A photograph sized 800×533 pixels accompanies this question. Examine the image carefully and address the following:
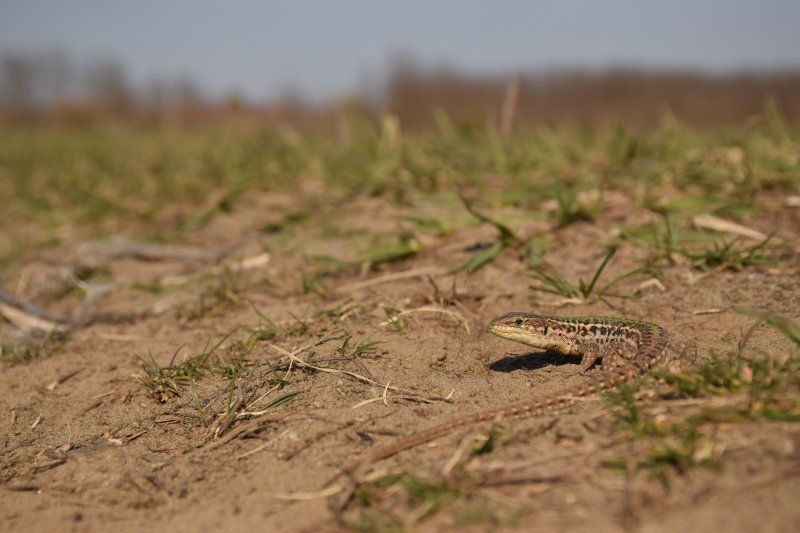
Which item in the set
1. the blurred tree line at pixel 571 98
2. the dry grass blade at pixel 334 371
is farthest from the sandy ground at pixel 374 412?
the blurred tree line at pixel 571 98

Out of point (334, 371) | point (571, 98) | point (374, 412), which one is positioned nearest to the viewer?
point (374, 412)

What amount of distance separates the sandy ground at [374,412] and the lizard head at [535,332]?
0.13 meters

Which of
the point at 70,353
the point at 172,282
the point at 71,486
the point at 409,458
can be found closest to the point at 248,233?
the point at 172,282

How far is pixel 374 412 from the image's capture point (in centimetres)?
292

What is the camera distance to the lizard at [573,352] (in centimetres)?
261

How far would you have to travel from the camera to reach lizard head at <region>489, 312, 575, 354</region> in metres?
3.30

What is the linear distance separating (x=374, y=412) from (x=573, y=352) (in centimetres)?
100

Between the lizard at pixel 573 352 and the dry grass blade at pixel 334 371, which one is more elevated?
the lizard at pixel 573 352

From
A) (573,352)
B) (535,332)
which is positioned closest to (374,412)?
(535,332)

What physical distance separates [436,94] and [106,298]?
57.0 feet

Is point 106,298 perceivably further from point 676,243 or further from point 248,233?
point 676,243

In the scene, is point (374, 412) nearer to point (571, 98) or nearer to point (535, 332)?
point (535, 332)

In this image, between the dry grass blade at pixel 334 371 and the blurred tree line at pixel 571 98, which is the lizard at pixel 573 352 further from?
the blurred tree line at pixel 571 98

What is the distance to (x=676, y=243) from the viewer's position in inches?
161
